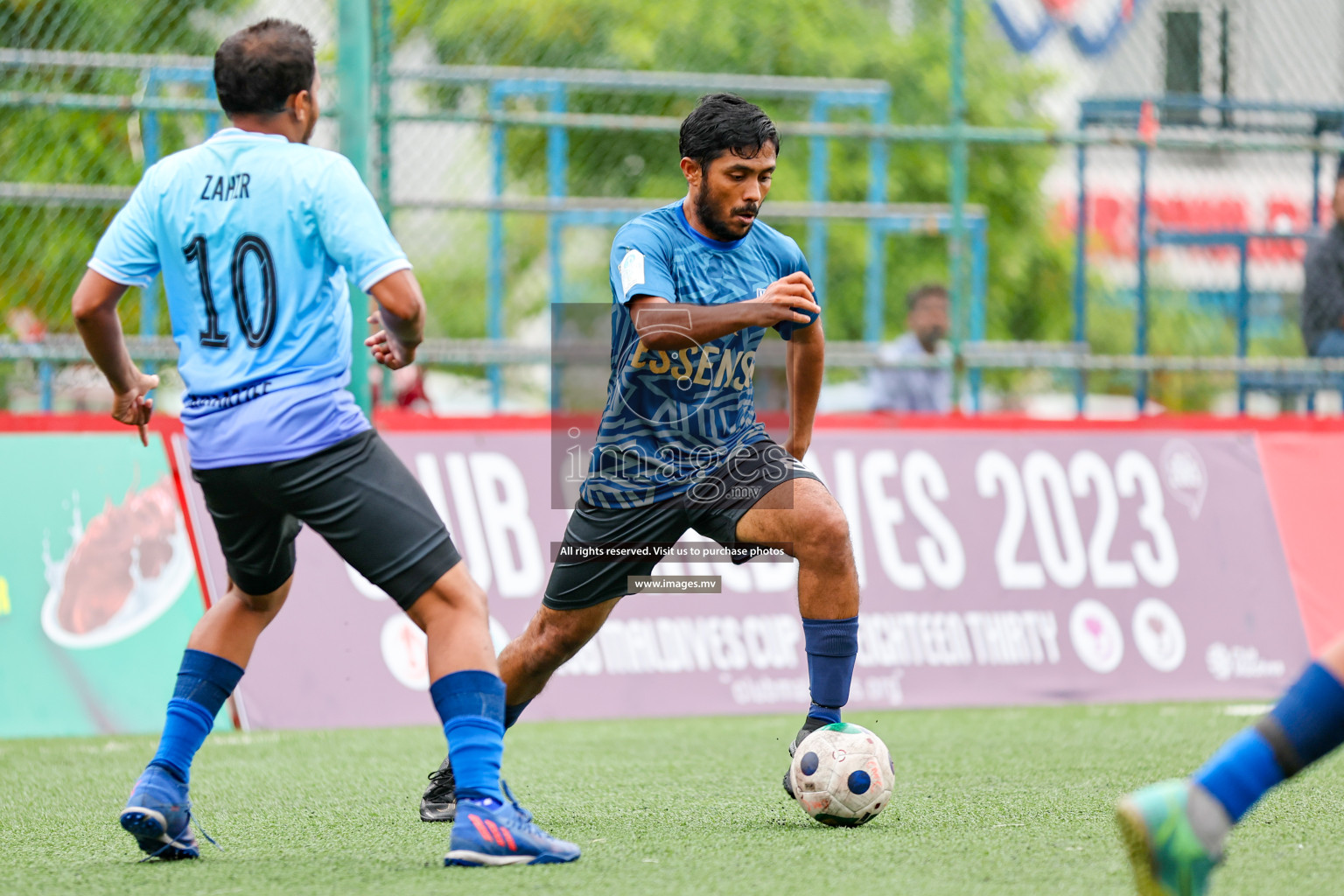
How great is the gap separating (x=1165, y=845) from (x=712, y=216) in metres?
2.44

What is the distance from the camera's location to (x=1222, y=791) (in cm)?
278

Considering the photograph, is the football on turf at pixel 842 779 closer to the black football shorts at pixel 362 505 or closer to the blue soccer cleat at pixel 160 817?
the black football shorts at pixel 362 505

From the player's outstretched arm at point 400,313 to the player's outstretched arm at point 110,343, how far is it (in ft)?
2.17

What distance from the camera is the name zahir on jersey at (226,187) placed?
3.63 m

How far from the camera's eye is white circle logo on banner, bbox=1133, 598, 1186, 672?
7.70m

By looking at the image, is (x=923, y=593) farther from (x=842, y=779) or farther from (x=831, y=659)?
(x=842, y=779)

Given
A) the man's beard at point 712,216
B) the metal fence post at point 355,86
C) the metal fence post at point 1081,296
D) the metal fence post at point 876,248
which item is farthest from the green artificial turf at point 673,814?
the metal fence post at point 876,248

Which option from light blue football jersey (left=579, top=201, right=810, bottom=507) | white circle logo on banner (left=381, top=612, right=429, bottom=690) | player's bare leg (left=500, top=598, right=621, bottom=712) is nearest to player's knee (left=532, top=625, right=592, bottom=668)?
player's bare leg (left=500, top=598, right=621, bottom=712)

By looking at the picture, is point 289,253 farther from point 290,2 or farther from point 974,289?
point 974,289

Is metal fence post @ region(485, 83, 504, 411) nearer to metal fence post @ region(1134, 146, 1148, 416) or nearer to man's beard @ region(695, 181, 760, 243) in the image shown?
metal fence post @ region(1134, 146, 1148, 416)

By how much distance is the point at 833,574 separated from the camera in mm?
4383

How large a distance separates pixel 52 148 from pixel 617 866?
21.4 ft

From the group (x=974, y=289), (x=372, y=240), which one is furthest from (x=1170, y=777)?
(x=974, y=289)

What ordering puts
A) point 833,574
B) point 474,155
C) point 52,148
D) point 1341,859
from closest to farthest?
point 1341,859 → point 833,574 → point 52,148 → point 474,155
